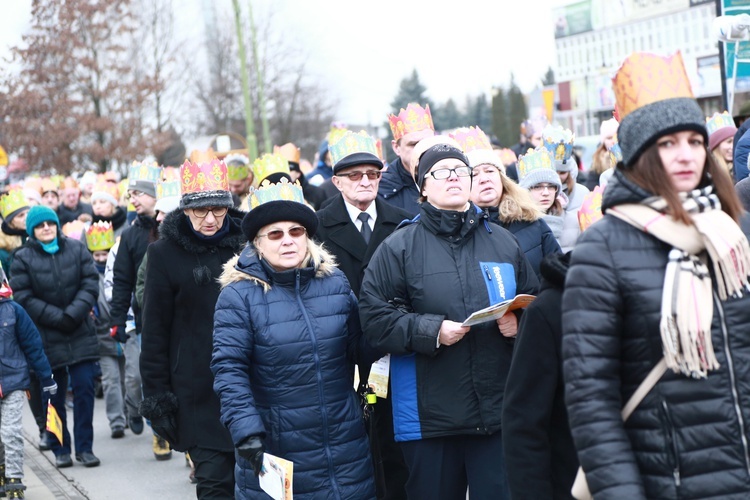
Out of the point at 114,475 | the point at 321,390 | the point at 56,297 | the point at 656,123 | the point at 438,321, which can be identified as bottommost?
the point at 114,475

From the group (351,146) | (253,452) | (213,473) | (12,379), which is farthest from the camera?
(12,379)

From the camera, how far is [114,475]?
9562 mm

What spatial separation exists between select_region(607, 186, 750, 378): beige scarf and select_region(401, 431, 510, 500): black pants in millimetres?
2271

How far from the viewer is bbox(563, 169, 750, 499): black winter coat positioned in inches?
126

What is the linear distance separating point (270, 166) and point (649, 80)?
6.65 metres

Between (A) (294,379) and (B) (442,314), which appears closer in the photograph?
(A) (294,379)

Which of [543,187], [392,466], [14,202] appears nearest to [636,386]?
[392,466]

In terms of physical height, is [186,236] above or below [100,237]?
above

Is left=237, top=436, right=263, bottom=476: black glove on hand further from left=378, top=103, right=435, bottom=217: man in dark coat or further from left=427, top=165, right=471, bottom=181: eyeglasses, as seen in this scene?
left=378, top=103, right=435, bottom=217: man in dark coat

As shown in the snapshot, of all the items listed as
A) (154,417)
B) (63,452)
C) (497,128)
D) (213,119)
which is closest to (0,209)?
(63,452)

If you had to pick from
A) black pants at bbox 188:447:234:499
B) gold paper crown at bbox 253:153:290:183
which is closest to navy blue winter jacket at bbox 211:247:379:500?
black pants at bbox 188:447:234:499

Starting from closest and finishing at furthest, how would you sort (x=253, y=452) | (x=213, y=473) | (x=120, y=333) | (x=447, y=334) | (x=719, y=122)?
(x=253, y=452), (x=447, y=334), (x=213, y=473), (x=719, y=122), (x=120, y=333)

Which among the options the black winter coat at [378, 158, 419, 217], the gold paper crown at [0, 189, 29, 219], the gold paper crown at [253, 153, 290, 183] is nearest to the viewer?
the black winter coat at [378, 158, 419, 217]

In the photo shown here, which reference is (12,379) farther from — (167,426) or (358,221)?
(358,221)
